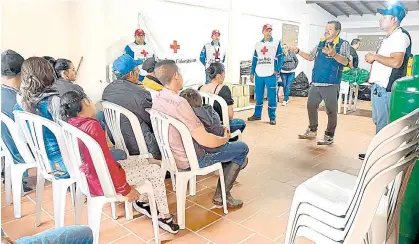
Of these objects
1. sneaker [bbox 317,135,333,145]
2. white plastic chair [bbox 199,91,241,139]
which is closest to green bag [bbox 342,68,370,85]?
sneaker [bbox 317,135,333,145]

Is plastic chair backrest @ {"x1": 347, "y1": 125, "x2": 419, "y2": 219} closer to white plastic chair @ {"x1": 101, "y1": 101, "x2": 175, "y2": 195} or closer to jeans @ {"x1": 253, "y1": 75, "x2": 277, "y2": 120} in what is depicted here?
white plastic chair @ {"x1": 101, "y1": 101, "x2": 175, "y2": 195}

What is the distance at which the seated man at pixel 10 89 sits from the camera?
237 centimetres

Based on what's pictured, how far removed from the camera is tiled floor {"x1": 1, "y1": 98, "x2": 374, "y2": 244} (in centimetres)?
214

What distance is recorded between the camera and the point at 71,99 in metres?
1.78

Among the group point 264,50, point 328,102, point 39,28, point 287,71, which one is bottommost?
point 328,102

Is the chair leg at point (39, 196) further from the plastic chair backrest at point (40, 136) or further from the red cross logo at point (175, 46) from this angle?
the red cross logo at point (175, 46)

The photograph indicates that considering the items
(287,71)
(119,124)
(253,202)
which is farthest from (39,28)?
(287,71)

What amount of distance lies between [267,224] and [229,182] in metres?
0.39

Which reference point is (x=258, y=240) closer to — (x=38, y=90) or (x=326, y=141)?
(x=38, y=90)

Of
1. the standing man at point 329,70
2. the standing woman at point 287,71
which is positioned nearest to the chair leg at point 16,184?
the standing man at point 329,70

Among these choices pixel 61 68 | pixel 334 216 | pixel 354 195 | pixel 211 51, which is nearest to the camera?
pixel 354 195

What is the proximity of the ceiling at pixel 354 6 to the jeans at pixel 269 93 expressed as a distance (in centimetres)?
434

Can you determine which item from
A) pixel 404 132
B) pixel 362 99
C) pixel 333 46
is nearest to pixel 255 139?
pixel 333 46

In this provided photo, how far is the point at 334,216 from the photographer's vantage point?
54.9 inches
